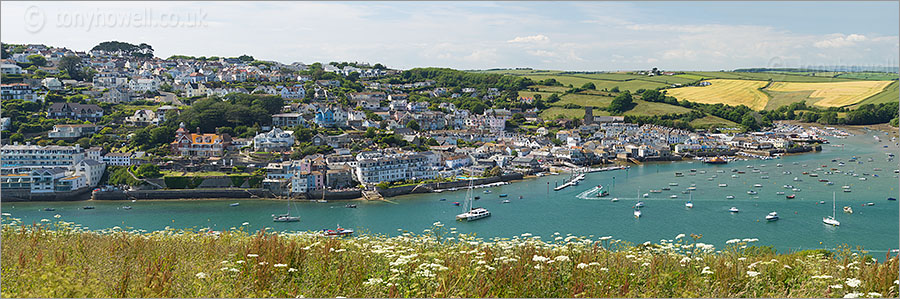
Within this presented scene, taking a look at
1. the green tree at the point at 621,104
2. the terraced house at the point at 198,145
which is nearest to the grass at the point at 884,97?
the green tree at the point at 621,104

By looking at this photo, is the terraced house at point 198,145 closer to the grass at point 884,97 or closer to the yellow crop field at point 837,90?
the yellow crop field at point 837,90

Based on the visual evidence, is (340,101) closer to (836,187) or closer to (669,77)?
(836,187)

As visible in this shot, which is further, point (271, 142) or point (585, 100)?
point (585, 100)

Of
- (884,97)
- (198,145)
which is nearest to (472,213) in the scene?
(198,145)

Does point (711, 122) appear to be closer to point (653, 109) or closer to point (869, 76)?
point (653, 109)

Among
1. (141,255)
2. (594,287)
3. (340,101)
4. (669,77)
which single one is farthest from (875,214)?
(669,77)

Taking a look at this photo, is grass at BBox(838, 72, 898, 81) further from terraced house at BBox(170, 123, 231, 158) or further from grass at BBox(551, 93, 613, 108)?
terraced house at BBox(170, 123, 231, 158)

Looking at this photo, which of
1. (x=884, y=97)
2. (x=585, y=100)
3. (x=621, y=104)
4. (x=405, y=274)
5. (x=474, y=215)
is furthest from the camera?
(x=585, y=100)
